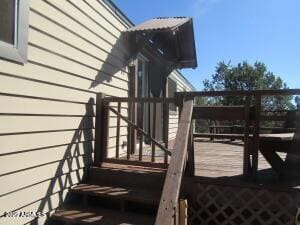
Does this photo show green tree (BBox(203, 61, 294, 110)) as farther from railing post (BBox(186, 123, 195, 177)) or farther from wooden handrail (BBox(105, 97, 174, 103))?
railing post (BBox(186, 123, 195, 177))

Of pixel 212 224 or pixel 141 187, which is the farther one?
pixel 141 187

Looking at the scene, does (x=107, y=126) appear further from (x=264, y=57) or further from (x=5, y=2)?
(x=264, y=57)

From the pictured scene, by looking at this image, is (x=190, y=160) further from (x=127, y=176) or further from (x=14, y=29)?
(x=14, y=29)

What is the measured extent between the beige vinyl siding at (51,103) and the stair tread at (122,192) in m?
0.19

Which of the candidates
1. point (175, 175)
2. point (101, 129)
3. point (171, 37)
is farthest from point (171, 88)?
point (175, 175)

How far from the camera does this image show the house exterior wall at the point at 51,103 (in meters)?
3.31

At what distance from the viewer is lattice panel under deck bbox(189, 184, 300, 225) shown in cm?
375

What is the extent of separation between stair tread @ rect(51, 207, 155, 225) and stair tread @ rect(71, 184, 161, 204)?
0.58 ft

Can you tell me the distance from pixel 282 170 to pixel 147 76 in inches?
181

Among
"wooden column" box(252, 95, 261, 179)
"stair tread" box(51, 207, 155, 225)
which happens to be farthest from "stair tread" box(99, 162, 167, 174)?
"wooden column" box(252, 95, 261, 179)

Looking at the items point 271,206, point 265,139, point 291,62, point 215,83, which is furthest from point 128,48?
point 291,62

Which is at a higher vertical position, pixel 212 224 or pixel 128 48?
pixel 128 48

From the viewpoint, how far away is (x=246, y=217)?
3.94 meters

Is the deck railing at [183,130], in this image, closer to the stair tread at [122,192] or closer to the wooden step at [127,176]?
the wooden step at [127,176]
